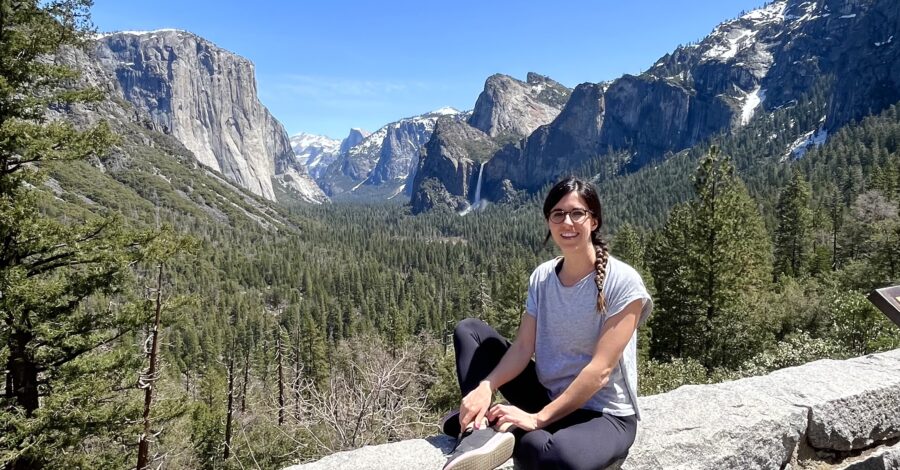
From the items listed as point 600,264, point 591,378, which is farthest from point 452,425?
point 600,264

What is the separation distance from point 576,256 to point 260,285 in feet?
375

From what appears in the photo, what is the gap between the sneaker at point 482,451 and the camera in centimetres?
253

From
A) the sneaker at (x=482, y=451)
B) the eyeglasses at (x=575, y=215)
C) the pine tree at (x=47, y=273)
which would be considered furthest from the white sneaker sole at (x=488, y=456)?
the pine tree at (x=47, y=273)

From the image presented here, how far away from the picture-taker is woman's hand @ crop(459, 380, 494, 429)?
9.53 feet

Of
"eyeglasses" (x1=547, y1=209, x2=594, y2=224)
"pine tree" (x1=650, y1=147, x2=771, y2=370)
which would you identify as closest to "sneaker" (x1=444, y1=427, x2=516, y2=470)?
"eyeglasses" (x1=547, y1=209, x2=594, y2=224)

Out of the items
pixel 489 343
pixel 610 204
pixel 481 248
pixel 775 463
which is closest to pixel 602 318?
pixel 489 343

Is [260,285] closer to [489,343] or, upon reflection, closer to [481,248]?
[481,248]

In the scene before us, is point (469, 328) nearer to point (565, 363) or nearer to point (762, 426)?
point (565, 363)

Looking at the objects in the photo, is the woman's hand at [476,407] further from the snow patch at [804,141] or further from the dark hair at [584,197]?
the snow patch at [804,141]

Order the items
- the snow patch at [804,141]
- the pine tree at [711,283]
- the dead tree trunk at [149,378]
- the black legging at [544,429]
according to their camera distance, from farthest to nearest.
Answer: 1. the snow patch at [804,141]
2. the pine tree at [711,283]
3. the dead tree trunk at [149,378]
4. the black legging at [544,429]

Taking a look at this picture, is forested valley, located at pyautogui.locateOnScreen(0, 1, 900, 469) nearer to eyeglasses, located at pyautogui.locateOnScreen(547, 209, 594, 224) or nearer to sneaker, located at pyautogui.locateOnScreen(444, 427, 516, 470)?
sneaker, located at pyautogui.locateOnScreen(444, 427, 516, 470)

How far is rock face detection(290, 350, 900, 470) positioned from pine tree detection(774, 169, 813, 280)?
1495 inches

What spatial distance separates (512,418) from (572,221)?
1.32m

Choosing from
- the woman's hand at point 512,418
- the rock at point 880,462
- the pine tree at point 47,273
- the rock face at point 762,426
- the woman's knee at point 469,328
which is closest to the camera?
the woman's hand at point 512,418
